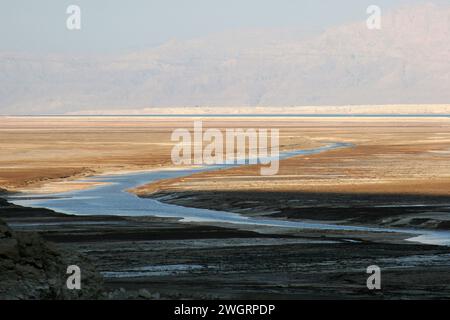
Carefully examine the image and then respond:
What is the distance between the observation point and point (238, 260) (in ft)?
73.8

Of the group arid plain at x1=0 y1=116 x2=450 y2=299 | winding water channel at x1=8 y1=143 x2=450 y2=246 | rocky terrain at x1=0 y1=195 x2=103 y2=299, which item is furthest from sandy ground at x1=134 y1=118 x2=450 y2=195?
rocky terrain at x1=0 y1=195 x2=103 y2=299

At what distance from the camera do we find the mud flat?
1769 cm

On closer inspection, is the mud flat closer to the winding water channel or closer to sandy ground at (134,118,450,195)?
the winding water channel

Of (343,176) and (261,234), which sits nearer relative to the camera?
(261,234)

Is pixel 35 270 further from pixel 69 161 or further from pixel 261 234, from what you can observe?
pixel 69 161

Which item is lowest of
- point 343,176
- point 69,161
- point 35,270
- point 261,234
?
point 69,161

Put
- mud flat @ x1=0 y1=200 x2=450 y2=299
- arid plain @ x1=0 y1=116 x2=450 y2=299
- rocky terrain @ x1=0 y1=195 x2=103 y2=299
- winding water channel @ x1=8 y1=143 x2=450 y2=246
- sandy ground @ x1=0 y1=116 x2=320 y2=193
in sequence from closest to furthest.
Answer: rocky terrain @ x1=0 y1=195 x2=103 y2=299 → mud flat @ x1=0 y1=200 x2=450 y2=299 → arid plain @ x1=0 y1=116 x2=450 y2=299 → winding water channel @ x1=8 y1=143 x2=450 y2=246 → sandy ground @ x1=0 y1=116 x2=320 y2=193

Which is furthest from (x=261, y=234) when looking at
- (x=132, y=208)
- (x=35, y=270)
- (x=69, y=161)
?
(x=69, y=161)

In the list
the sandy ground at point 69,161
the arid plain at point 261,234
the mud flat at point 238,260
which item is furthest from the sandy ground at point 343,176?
the mud flat at point 238,260

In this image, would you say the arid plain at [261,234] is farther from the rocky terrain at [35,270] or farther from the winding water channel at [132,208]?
the winding water channel at [132,208]

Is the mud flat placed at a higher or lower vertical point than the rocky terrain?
lower

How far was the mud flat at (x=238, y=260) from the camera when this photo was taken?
17.7 meters
